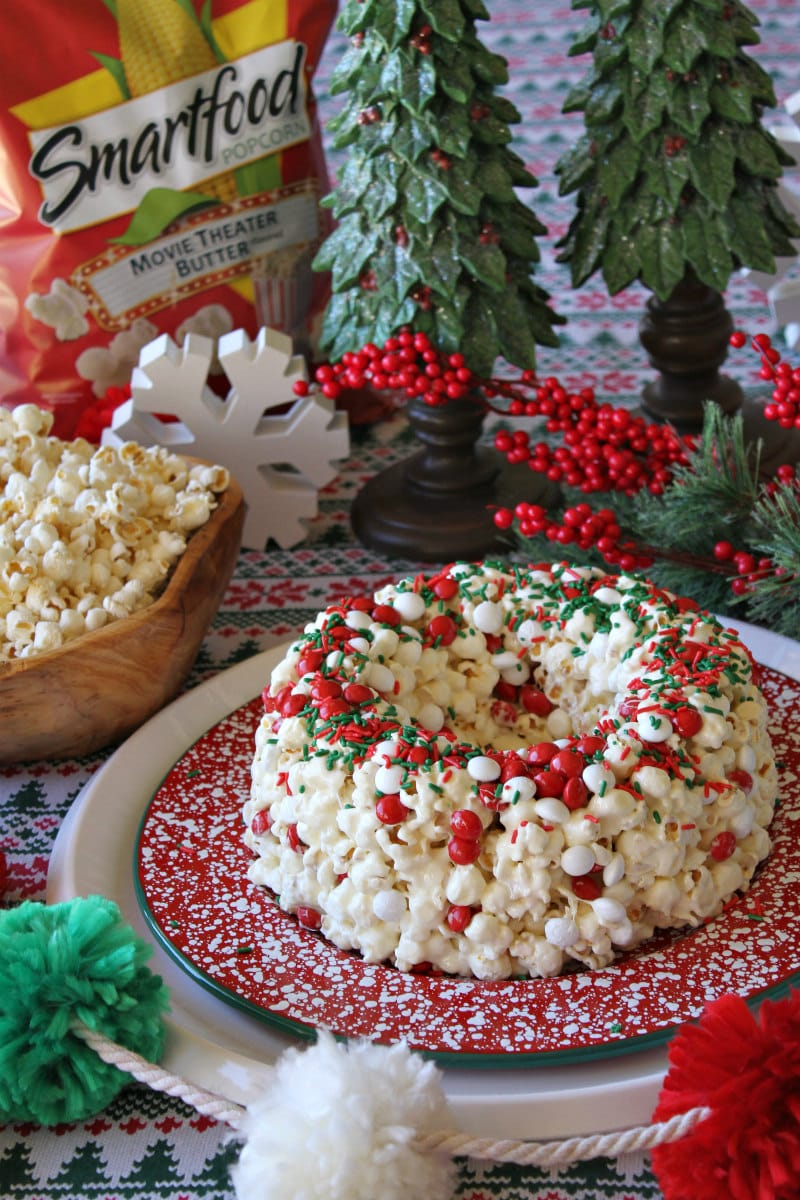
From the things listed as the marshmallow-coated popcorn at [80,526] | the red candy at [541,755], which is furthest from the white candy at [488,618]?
the marshmallow-coated popcorn at [80,526]

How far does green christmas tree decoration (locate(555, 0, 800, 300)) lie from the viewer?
3.83ft

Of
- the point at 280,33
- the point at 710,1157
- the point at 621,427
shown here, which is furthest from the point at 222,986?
the point at 280,33

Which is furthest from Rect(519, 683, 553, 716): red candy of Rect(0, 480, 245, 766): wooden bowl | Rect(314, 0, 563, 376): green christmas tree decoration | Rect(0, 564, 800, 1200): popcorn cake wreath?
Rect(314, 0, 563, 376): green christmas tree decoration

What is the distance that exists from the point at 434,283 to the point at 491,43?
146cm

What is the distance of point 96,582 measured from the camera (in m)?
1.02

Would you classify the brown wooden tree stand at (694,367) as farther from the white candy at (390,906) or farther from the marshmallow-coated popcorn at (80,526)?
the white candy at (390,906)

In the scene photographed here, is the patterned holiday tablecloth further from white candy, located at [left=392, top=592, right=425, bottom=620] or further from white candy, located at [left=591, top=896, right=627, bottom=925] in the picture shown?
white candy, located at [left=392, top=592, right=425, bottom=620]

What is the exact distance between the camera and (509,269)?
1.25 m

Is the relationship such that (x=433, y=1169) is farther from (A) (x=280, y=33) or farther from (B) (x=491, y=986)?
(A) (x=280, y=33)

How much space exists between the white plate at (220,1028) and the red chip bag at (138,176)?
1.59 ft

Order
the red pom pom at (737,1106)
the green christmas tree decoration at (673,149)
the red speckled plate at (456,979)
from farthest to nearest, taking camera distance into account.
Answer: the green christmas tree decoration at (673,149) → the red speckled plate at (456,979) → the red pom pom at (737,1106)

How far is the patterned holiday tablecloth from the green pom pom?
0.09ft

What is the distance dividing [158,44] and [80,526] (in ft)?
1.84

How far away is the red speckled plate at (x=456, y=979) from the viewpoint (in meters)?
0.71
